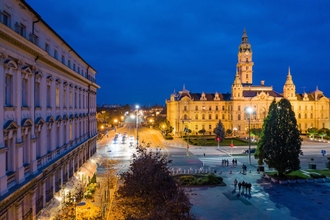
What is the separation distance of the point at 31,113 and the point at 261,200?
21721 millimetres

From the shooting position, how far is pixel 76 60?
30.2 meters

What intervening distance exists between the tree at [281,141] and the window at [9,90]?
3036 centimetres

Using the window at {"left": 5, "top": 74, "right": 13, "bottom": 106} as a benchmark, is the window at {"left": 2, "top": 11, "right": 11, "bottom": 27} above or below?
above

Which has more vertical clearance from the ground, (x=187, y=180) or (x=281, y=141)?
(x=281, y=141)

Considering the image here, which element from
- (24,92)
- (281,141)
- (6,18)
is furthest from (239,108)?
(6,18)

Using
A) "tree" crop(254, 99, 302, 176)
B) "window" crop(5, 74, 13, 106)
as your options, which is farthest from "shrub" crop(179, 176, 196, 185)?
Result: "window" crop(5, 74, 13, 106)

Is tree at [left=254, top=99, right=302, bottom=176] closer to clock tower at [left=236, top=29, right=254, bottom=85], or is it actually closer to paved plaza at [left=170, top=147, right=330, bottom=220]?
paved plaza at [left=170, top=147, right=330, bottom=220]

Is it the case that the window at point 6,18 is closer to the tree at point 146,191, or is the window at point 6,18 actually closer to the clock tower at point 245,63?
the tree at point 146,191

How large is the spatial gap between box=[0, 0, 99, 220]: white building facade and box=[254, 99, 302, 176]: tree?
23.0 m

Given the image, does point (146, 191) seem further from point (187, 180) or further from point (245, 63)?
point (245, 63)

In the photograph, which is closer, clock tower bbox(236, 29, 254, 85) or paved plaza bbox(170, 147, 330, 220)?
paved plaza bbox(170, 147, 330, 220)

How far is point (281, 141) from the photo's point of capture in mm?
36312

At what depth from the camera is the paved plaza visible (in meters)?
24.4

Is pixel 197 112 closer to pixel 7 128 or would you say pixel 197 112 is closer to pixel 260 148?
pixel 260 148
